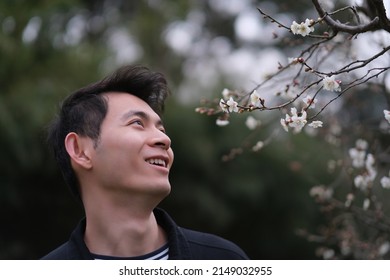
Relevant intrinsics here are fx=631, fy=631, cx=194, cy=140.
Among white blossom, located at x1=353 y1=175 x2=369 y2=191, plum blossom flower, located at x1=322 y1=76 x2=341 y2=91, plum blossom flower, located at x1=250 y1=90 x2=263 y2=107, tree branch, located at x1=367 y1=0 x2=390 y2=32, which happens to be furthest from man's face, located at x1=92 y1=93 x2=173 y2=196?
white blossom, located at x1=353 y1=175 x2=369 y2=191

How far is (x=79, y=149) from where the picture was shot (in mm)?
Answer: 1643

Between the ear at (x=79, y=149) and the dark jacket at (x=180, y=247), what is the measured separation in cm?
16

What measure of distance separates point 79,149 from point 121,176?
18cm

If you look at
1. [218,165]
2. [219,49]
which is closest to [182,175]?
[218,165]

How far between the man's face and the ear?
0.03 meters

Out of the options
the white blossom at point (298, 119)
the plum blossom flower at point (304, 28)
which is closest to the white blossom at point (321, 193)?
the white blossom at point (298, 119)

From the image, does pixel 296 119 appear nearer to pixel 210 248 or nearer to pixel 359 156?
pixel 210 248

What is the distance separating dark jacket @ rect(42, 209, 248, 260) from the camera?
60.4 inches

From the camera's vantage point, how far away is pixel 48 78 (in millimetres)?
5684

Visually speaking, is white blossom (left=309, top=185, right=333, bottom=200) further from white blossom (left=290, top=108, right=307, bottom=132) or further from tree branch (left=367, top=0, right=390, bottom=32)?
tree branch (left=367, top=0, right=390, bottom=32)

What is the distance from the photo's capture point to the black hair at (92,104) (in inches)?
65.1

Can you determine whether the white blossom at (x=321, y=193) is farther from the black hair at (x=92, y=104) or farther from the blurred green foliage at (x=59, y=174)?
the blurred green foliage at (x=59, y=174)

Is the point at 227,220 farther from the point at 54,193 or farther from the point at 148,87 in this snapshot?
the point at 148,87

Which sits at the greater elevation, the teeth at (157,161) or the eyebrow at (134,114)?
the eyebrow at (134,114)
